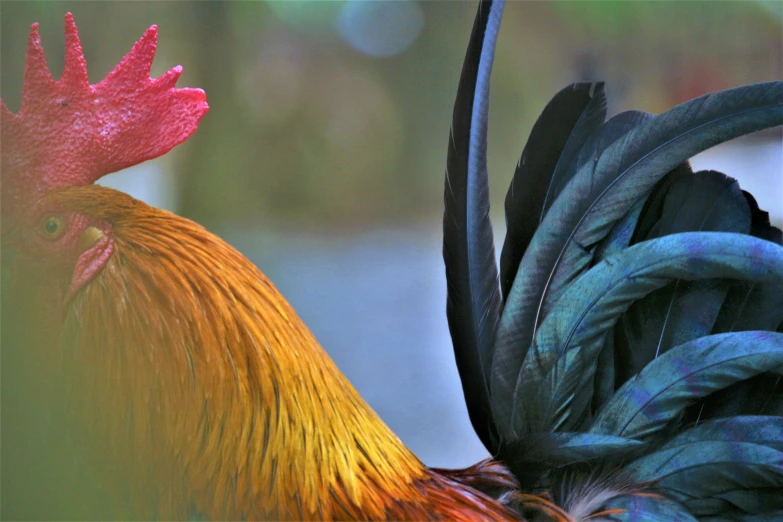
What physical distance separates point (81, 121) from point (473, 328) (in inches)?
26.8

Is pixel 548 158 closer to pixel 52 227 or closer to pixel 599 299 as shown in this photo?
pixel 599 299

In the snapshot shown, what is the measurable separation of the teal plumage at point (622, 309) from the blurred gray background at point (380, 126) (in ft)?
1.80

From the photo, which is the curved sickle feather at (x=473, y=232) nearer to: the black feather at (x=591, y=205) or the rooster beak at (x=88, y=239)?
the black feather at (x=591, y=205)

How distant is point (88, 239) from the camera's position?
0.77m

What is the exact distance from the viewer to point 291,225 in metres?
1.44

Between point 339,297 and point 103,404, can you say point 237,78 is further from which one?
point 103,404

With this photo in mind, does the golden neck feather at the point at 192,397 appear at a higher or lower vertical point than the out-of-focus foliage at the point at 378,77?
lower

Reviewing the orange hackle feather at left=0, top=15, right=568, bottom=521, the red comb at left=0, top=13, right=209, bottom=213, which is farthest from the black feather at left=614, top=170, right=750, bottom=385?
the red comb at left=0, top=13, right=209, bottom=213

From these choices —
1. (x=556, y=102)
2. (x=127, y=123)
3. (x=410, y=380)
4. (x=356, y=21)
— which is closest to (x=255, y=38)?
(x=356, y=21)

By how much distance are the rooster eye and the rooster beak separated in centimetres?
3

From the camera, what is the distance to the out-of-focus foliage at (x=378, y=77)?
142cm

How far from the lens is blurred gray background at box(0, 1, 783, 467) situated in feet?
4.66

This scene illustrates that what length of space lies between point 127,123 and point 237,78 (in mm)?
636

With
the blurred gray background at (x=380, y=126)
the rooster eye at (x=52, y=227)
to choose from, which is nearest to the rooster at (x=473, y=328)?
the rooster eye at (x=52, y=227)
